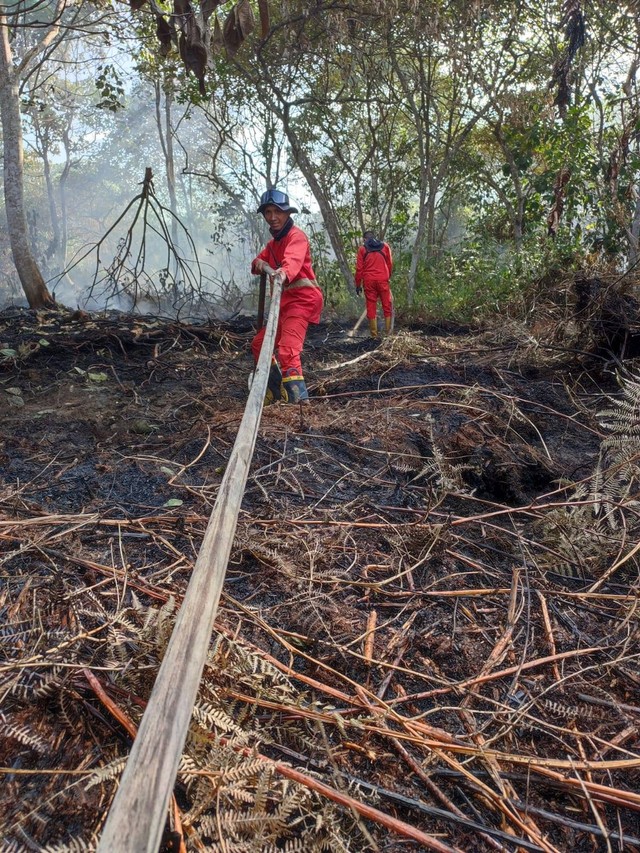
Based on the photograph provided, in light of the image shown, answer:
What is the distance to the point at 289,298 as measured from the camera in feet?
14.9

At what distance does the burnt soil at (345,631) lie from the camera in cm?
107

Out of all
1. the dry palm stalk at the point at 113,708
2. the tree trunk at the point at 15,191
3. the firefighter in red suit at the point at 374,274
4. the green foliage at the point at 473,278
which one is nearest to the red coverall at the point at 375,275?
the firefighter in red suit at the point at 374,274

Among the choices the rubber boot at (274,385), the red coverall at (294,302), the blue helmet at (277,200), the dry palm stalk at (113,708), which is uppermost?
the blue helmet at (277,200)

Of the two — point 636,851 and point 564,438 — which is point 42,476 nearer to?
point 636,851

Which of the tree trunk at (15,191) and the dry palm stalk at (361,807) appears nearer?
the dry palm stalk at (361,807)

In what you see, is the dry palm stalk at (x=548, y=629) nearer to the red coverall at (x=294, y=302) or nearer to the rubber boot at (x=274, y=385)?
the red coverall at (x=294, y=302)

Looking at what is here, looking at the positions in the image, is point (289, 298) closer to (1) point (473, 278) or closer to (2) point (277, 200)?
(2) point (277, 200)

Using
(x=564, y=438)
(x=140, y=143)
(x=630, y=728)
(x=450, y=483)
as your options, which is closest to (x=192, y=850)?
(x=630, y=728)

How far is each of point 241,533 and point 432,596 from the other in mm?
688

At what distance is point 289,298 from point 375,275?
451 centimetres

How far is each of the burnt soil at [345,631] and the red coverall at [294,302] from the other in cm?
96

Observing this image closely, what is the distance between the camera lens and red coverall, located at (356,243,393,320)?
8.73 metres

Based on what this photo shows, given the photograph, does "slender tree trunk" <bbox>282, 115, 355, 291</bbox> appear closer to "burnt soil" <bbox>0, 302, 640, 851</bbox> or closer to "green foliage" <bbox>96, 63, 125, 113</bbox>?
"green foliage" <bbox>96, 63, 125, 113</bbox>

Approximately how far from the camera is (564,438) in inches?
132
